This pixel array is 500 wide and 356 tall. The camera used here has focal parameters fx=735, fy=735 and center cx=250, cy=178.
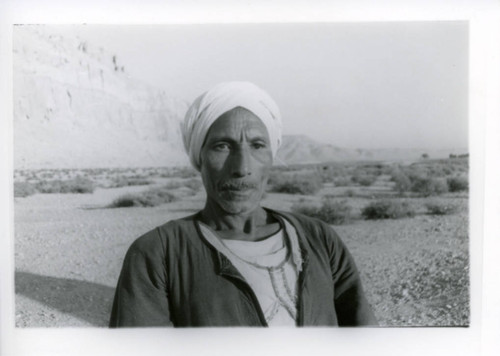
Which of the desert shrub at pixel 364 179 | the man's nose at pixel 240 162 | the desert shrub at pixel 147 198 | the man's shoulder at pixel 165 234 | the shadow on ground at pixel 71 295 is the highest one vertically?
the man's nose at pixel 240 162

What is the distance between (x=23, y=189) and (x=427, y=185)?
230 cm

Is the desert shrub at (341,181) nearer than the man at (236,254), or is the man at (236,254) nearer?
the man at (236,254)

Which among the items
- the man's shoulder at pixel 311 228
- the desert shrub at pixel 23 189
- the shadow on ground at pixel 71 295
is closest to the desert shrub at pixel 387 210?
the man's shoulder at pixel 311 228

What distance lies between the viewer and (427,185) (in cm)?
416

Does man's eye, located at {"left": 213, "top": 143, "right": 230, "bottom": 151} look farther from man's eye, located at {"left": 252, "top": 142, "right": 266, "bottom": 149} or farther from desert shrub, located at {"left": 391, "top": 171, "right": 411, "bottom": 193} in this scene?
desert shrub, located at {"left": 391, "top": 171, "right": 411, "bottom": 193}

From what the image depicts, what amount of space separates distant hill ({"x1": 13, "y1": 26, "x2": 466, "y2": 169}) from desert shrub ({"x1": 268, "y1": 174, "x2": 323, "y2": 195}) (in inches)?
4.2

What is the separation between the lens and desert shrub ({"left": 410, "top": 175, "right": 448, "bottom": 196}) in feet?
13.6

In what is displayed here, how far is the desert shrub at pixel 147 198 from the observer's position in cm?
415

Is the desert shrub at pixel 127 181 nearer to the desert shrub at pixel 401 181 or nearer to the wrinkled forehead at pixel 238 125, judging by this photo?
the wrinkled forehead at pixel 238 125

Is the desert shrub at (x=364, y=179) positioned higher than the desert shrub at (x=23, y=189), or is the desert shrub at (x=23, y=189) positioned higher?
the desert shrub at (x=364, y=179)

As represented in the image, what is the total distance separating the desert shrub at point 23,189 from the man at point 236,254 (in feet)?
2.20

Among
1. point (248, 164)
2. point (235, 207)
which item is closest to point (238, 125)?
point (248, 164)

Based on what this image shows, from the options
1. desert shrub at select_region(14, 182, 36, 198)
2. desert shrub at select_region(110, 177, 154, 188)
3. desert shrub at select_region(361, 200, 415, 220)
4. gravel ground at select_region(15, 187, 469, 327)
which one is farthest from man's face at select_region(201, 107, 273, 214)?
desert shrub at select_region(14, 182, 36, 198)

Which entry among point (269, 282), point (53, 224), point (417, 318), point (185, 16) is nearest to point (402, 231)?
point (417, 318)
